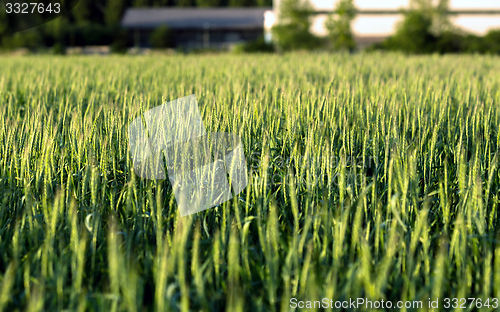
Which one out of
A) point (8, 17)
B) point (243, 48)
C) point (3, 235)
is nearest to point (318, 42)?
point (243, 48)

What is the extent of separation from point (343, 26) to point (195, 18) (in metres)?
18.4

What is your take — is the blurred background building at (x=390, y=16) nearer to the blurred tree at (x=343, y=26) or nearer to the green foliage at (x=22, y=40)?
the blurred tree at (x=343, y=26)

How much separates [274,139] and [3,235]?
97 cm

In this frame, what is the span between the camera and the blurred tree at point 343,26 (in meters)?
14.7

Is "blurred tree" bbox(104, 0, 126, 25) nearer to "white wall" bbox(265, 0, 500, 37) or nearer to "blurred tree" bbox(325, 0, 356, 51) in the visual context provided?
"white wall" bbox(265, 0, 500, 37)

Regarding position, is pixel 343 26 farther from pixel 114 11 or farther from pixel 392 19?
pixel 114 11

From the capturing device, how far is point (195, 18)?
102ft

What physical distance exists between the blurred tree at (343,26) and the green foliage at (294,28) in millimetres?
689

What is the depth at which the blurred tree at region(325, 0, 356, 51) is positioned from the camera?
14.7 meters

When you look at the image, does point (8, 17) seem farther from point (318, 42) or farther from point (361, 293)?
point (361, 293)

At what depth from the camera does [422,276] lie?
1.05 m

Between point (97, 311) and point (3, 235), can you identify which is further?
point (3, 235)

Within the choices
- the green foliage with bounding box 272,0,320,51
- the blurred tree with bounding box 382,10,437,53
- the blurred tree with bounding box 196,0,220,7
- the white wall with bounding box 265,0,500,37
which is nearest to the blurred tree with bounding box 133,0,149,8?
the blurred tree with bounding box 196,0,220,7

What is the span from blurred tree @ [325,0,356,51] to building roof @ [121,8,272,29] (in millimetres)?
15101
